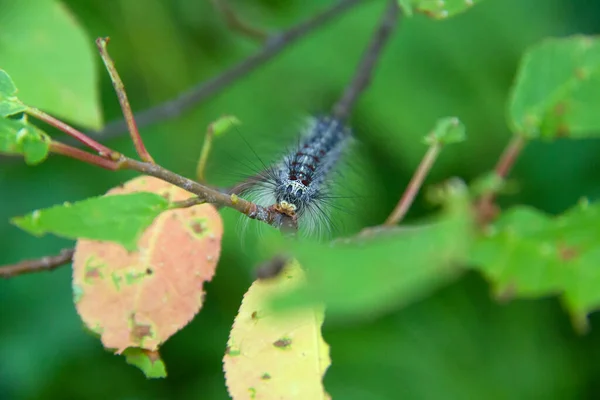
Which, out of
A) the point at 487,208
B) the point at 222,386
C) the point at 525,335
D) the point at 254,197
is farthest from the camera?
the point at 525,335

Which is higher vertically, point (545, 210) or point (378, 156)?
point (378, 156)


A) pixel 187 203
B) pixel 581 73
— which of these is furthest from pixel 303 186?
pixel 581 73

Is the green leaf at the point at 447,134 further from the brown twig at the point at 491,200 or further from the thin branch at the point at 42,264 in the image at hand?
the thin branch at the point at 42,264

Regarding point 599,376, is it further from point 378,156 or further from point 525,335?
point 378,156

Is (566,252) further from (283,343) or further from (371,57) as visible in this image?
(371,57)

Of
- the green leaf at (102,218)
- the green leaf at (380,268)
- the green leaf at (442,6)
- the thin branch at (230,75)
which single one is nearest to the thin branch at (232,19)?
the thin branch at (230,75)

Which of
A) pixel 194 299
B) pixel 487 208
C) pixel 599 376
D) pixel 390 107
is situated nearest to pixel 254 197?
pixel 194 299

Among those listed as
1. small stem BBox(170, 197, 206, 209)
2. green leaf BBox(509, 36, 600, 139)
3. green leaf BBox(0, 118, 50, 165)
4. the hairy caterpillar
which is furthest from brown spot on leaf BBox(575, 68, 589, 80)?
green leaf BBox(0, 118, 50, 165)
